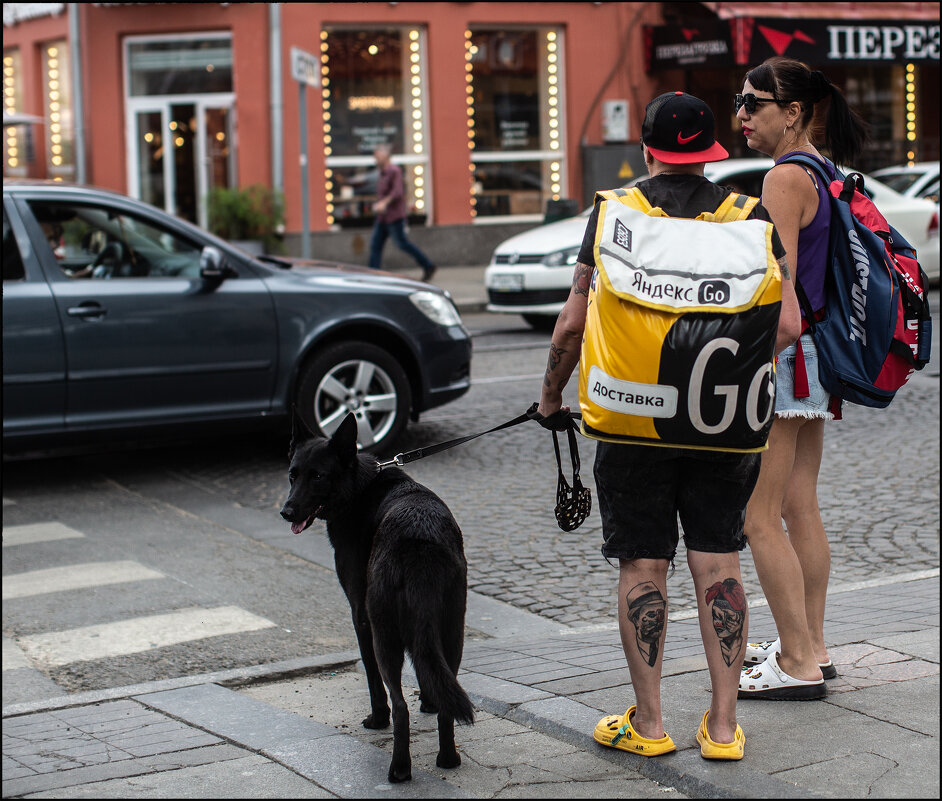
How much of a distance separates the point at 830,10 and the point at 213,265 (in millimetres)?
17604

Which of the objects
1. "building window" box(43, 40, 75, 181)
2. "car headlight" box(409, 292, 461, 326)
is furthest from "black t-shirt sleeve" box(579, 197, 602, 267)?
"building window" box(43, 40, 75, 181)

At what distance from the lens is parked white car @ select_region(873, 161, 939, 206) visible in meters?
18.0

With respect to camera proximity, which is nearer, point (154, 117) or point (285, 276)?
point (285, 276)

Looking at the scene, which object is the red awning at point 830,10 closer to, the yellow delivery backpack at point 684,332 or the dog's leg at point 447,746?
the yellow delivery backpack at point 684,332

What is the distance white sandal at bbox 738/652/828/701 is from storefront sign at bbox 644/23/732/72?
18475 millimetres

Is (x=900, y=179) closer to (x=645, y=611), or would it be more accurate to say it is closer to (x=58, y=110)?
(x=58, y=110)

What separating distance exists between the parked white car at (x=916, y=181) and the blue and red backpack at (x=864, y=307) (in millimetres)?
14443

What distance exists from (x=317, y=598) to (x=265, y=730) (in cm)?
164

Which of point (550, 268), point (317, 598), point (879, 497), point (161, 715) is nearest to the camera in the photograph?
point (161, 715)

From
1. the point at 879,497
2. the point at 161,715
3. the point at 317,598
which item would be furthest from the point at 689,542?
the point at 879,497

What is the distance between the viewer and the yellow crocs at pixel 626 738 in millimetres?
3488

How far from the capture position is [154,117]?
20.3 metres

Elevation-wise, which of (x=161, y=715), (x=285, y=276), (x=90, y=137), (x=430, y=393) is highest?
(x=90, y=137)

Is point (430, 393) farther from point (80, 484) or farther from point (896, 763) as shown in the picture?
point (896, 763)
